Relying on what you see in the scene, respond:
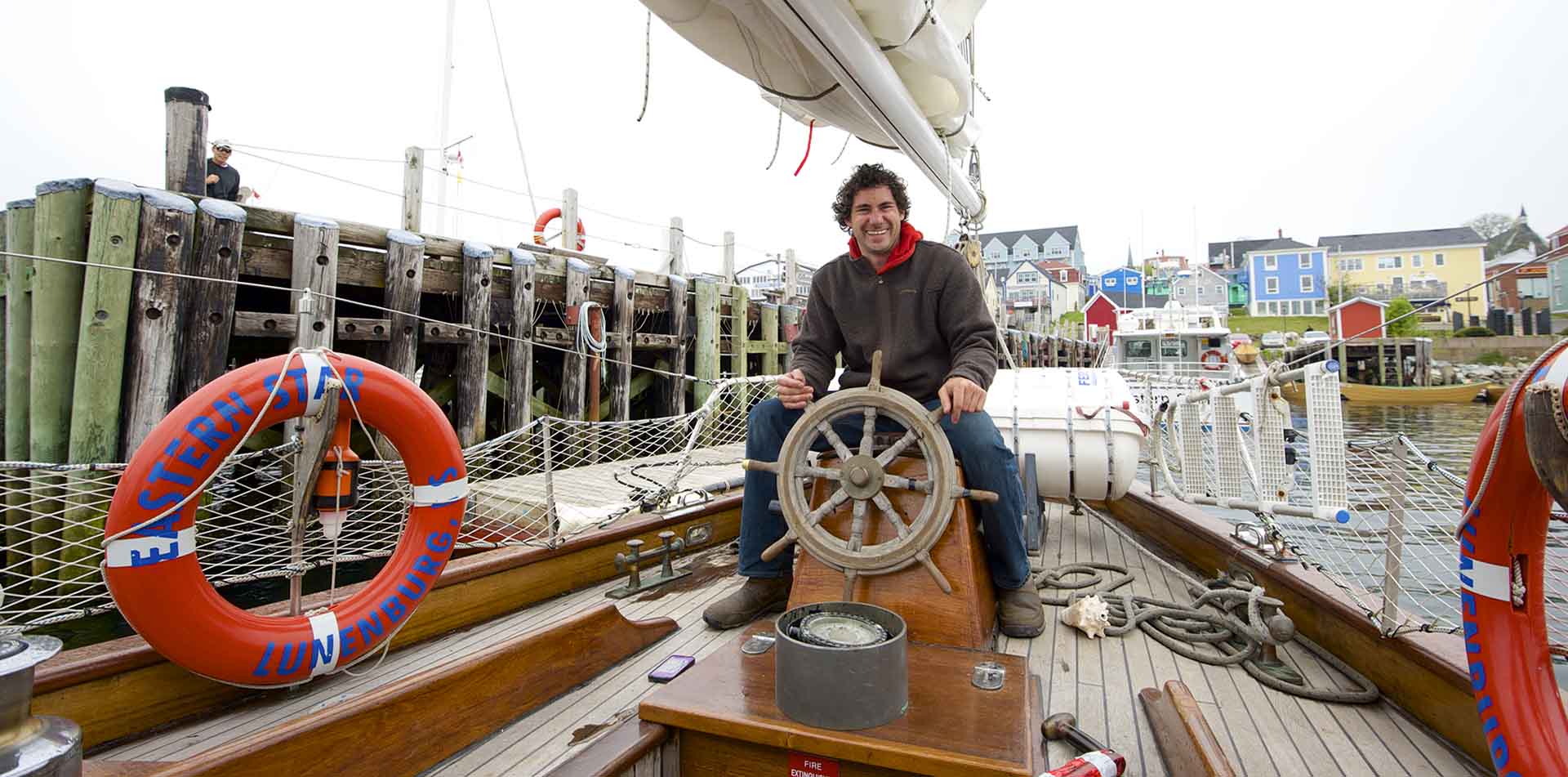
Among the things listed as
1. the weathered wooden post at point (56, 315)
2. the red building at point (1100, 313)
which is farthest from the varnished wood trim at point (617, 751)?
the red building at point (1100, 313)

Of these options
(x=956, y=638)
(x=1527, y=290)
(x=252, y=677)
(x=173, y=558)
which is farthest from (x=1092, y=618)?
(x=1527, y=290)

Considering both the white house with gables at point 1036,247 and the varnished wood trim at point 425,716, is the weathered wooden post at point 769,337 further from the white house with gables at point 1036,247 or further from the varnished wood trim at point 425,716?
the white house with gables at point 1036,247

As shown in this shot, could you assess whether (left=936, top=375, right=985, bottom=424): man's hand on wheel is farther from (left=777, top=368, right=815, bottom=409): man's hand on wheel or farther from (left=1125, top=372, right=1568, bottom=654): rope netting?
(left=1125, top=372, right=1568, bottom=654): rope netting

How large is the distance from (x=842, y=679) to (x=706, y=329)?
5.76m

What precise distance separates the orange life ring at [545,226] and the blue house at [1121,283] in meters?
39.9

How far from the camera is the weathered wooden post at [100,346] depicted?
3.25 m

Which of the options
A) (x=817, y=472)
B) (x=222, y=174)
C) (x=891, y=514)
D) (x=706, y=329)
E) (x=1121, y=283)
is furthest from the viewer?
(x=1121, y=283)

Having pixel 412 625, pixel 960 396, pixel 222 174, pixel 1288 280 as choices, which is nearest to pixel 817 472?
pixel 960 396

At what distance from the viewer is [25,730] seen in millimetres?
874

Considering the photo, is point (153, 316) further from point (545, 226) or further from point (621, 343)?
point (545, 226)

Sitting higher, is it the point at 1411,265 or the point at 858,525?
the point at 1411,265

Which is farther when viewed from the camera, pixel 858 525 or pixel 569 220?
pixel 569 220

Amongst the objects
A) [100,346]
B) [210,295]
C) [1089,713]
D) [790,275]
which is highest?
[790,275]

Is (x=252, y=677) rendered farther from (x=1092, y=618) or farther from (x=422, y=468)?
(x=1092, y=618)
